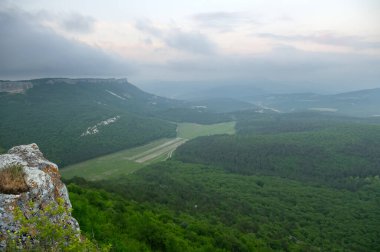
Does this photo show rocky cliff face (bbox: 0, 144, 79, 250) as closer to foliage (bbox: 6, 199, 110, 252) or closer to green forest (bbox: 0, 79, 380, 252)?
foliage (bbox: 6, 199, 110, 252)

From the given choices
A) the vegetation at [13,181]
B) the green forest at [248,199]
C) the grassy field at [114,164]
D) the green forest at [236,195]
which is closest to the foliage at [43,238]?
the vegetation at [13,181]

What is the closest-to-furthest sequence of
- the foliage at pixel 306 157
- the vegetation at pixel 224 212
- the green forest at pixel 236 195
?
1. the vegetation at pixel 224 212
2. the green forest at pixel 236 195
3. the foliage at pixel 306 157

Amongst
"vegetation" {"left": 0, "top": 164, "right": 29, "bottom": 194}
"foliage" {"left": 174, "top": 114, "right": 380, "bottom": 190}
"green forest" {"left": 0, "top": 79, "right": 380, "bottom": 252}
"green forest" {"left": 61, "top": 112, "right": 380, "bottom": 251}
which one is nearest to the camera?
"vegetation" {"left": 0, "top": 164, "right": 29, "bottom": 194}

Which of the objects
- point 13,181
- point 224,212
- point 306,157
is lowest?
point 224,212

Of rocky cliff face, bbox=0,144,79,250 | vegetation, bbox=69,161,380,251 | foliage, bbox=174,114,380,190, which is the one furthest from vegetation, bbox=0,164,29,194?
foliage, bbox=174,114,380,190

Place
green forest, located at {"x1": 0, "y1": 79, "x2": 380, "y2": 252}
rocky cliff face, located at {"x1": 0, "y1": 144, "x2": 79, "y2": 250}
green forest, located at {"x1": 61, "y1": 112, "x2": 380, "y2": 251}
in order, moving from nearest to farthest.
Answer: rocky cliff face, located at {"x1": 0, "y1": 144, "x2": 79, "y2": 250}, green forest, located at {"x1": 61, "y1": 112, "x2": 380, "y2": 251}, green forest, located at {"x1": 0, "y1": 79, "x2": 380, "y2": 252}

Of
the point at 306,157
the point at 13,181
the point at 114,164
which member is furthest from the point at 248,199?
the point at 13,181

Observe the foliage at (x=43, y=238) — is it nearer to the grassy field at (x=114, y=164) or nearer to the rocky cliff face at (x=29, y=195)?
the rocky cliff face at (x=29, y=195)

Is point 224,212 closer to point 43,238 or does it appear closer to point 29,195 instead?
point 29,195
